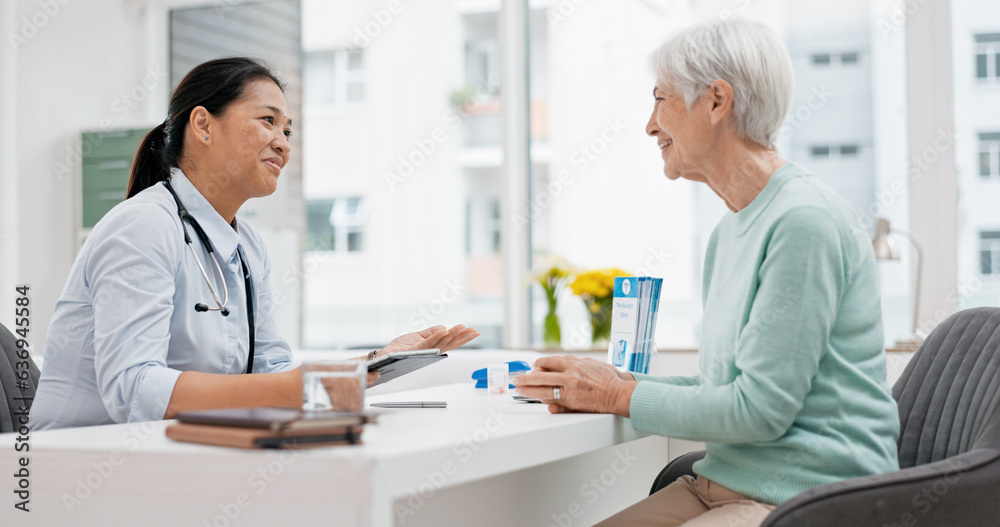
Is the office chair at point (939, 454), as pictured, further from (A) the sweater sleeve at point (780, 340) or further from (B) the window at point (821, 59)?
(B) the window at point (821, 59)

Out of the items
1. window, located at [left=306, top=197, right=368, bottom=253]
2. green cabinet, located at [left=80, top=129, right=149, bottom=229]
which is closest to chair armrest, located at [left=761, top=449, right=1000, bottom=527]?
window, located at [left=306, top=197, right=368, bottom=253]

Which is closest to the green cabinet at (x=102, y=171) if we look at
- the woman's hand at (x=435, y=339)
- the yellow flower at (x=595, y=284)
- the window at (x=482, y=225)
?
the window at (x=482, y=225)

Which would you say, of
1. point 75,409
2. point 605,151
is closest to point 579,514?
point 75,409

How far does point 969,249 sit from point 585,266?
1481 millimetres

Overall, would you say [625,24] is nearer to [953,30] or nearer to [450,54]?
[450,54]

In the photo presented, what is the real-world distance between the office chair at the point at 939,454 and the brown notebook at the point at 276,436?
585 millimetres

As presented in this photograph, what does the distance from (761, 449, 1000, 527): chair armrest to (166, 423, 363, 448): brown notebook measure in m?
0.59

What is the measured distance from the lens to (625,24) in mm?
3846

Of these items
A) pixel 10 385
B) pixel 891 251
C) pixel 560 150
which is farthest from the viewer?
pixel 560 150

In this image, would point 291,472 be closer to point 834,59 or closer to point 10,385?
point 10,385

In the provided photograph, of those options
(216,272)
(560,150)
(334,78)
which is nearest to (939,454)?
(216,272)

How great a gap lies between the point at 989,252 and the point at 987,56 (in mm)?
724

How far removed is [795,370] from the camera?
1.22 metres

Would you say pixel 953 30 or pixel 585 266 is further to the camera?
pixel 585 266
